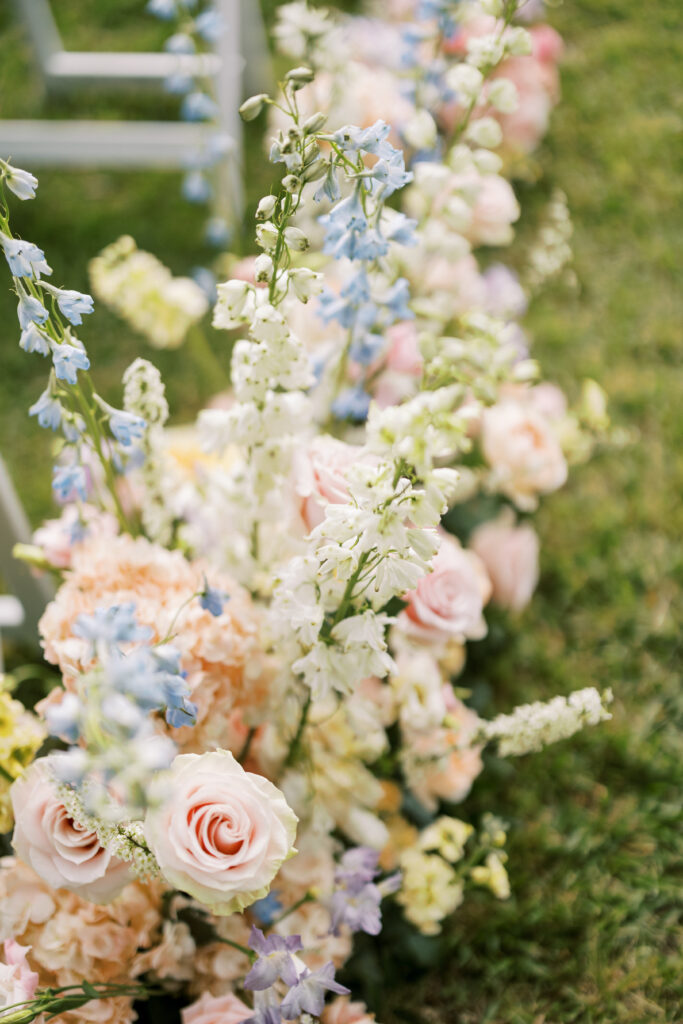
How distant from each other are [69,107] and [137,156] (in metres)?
0.72

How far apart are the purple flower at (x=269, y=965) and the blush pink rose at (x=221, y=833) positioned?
0.09 metres

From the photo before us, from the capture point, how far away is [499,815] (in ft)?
4.66

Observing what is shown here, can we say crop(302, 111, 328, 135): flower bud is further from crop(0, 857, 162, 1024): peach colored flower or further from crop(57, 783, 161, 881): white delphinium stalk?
crop(0, 857, 162, 1024): peach colored flower

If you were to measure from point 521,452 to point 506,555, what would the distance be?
0.19m

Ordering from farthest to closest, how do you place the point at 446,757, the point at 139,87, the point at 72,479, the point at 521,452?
the point at 139,87
the point at 521,452
the point at 446,757
the point at 72,479

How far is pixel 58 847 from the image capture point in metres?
0.80

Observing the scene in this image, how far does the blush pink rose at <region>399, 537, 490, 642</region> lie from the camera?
3.30 feet

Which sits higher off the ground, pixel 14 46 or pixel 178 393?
pixel 14 46

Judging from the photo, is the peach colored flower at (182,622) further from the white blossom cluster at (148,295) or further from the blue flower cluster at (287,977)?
the white blossom cluster at (148,295)

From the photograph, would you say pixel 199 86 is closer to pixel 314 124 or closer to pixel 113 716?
pixel 314 124

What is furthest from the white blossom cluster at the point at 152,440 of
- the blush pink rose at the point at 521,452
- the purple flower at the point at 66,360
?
the blush pink rose at the point at 521,452

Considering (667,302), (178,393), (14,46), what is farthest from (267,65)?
(667,302)

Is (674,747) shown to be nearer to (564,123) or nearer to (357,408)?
(357,408)

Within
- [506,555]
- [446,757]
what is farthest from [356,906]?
[506,555]
